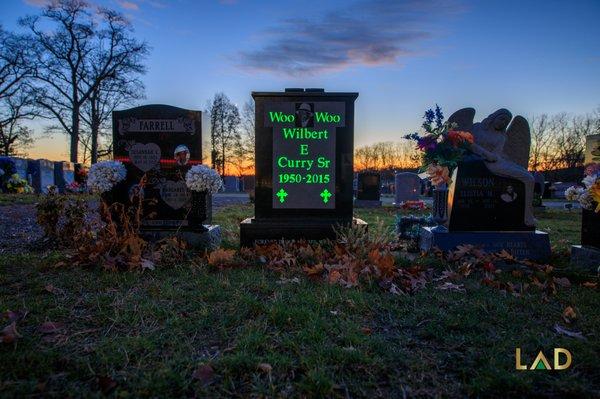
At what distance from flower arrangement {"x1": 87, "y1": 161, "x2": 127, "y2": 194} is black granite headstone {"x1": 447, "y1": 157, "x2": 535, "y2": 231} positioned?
527 centimetres

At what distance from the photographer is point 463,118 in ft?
20.5

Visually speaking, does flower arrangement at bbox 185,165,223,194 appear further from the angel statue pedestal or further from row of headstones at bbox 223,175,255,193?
row of headstones at bbox 223,175,255,193

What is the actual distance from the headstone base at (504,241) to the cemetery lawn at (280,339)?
1724 millimetres

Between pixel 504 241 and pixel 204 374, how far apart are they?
5096 millimetres

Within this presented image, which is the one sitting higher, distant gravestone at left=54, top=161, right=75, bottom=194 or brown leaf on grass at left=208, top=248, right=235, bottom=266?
distant gravestone at left=54, top=161, right=75, bottom=194

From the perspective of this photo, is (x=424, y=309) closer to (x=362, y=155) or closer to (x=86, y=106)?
(x=86, y=106)

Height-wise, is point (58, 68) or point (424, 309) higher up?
point (58, 68)

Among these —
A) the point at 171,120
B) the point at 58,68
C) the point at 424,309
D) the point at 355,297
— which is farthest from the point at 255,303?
the point at 58,68

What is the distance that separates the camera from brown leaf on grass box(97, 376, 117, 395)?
1938mm

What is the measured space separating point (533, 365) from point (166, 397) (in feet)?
6.83

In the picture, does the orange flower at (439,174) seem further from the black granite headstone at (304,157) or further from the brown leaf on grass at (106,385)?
the brown leaf on grass at (106,385)

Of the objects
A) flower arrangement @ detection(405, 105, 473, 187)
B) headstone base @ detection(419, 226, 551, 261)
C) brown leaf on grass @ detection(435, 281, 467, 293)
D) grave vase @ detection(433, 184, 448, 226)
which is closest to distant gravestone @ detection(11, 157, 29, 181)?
grave vase @ detection(433, 184, 448, 226)

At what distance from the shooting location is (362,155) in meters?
81.7

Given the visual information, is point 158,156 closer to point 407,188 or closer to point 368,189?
point 368,189
